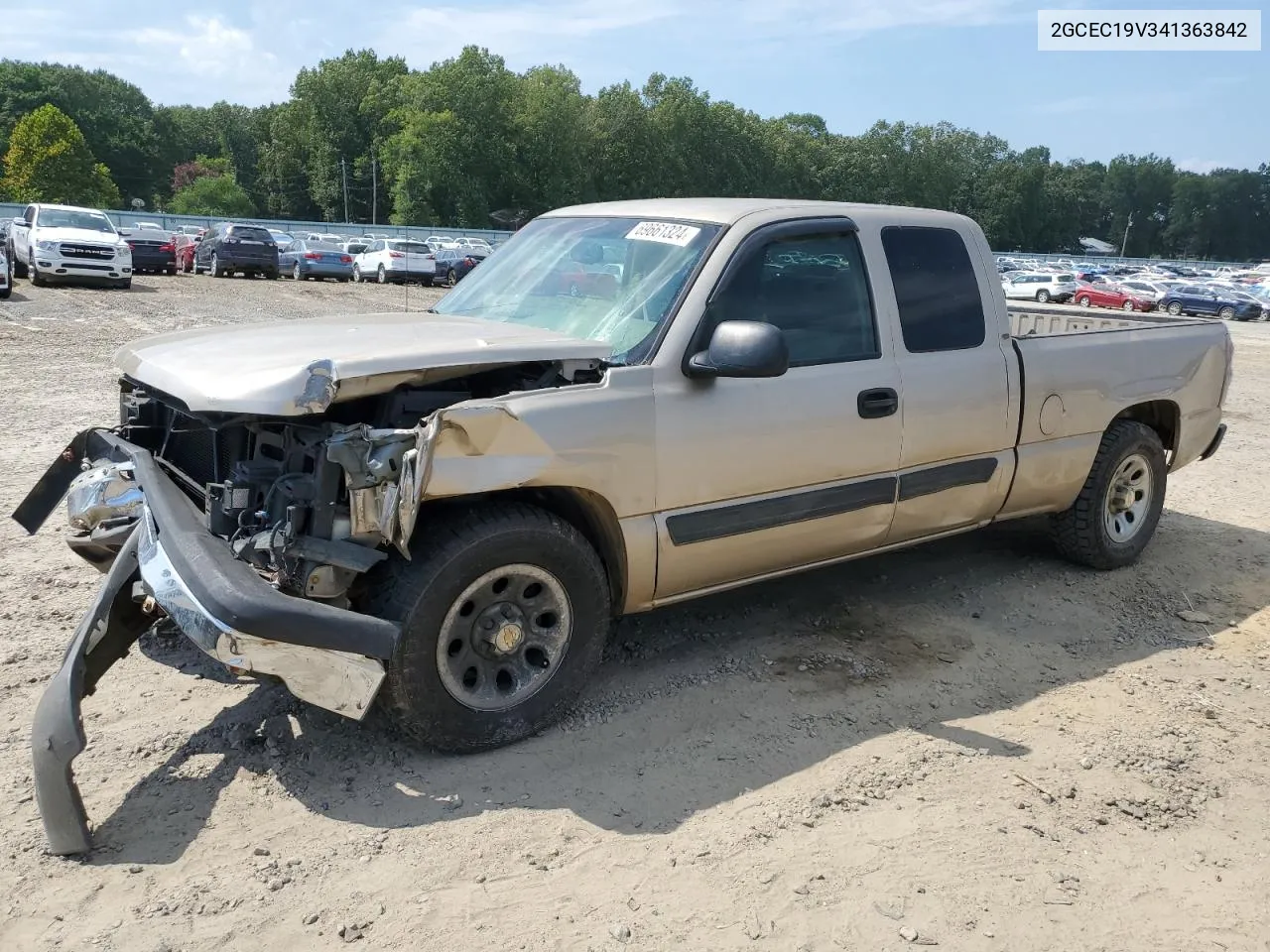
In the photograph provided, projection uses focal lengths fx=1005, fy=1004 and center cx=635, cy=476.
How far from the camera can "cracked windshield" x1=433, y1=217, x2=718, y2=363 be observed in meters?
3.94

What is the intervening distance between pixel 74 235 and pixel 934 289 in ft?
72.7

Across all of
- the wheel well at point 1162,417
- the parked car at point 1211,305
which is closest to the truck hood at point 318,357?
the wheel well at point 1162,417

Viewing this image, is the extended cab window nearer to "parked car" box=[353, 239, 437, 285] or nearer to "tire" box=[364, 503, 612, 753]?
"tire" box=[364, 503, 612, 753]

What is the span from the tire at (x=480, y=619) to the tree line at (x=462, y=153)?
78.8 m

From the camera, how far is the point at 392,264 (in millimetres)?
31391

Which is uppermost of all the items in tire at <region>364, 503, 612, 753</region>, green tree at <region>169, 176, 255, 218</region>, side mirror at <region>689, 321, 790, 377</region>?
green tree at <region>169, 176, 255, 218</region>

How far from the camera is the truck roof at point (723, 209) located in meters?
4.19

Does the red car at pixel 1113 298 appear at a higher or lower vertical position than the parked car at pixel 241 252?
lower

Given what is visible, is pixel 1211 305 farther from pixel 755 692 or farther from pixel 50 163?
pixel 50 163

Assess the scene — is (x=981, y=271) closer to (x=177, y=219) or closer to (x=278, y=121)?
(x=177, y=219)

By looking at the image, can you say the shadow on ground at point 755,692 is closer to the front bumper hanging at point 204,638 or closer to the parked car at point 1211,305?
the front bumper hanging at point 204,638

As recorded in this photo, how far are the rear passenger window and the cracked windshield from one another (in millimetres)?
971

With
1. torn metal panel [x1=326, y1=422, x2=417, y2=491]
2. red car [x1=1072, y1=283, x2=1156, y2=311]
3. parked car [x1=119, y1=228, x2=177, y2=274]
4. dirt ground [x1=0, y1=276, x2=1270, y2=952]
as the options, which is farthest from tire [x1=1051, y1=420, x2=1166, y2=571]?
red car [x1=1072, y1=283, x2=1156, y2=311]

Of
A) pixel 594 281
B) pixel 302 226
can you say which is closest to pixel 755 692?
pixel 594 281
